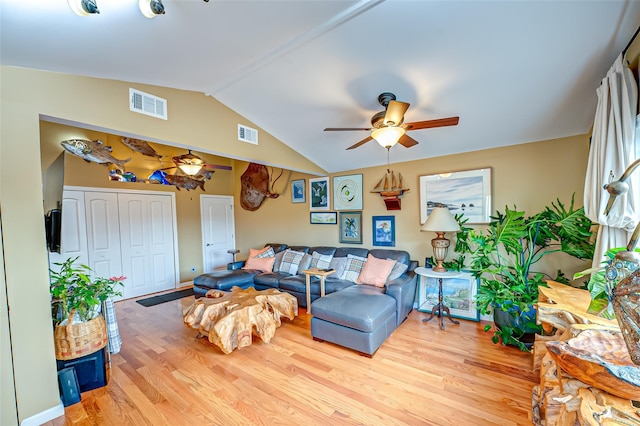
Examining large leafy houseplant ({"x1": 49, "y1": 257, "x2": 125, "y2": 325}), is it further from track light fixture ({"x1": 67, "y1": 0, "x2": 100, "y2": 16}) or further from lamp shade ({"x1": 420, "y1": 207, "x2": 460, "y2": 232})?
lamp shade ({"x1": 420, "y1": 207, "x2": 460, "y2": 232})

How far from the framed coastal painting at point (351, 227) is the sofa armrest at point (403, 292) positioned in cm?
111

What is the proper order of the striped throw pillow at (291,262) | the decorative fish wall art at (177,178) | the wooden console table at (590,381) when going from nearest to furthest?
the wooden console table at (590,381)
the decorative fish wall art at (177,178)
the striped throw pillow at (291,262)

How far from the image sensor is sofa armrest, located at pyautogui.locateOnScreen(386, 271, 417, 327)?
3.07m

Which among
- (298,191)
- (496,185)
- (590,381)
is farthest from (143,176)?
(590,381)

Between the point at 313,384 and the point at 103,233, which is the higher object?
the point at 103,233

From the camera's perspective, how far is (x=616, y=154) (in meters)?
1.67

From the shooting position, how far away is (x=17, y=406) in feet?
5.60

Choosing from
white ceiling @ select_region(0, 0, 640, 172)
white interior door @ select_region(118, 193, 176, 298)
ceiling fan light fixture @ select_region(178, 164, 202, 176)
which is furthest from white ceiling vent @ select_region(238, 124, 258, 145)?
white interior door @ select_region(118, 193, 176, 298)

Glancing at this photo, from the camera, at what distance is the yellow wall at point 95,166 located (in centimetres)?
166

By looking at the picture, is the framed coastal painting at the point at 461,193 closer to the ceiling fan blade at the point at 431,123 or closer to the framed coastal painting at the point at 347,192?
the framed coastal painting at the point at 347,192

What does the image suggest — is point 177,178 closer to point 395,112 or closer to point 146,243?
point 146,243

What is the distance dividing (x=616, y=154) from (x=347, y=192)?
3.18m

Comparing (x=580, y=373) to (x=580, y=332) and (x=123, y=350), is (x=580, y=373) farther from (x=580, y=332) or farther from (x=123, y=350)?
(x=123, y=350)

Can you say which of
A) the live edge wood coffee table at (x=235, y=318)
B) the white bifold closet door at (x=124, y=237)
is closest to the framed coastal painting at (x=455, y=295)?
the live edge wood coffee table at (x=235, y=318)
